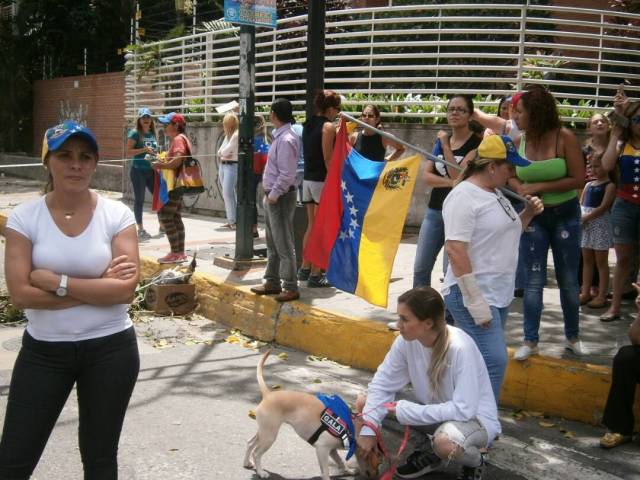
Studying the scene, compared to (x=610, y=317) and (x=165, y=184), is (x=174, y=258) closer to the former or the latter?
(x=165, y=184)

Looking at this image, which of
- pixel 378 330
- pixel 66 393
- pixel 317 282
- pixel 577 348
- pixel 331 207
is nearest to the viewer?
pixel 66 393

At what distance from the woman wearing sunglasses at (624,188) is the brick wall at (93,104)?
15697mm

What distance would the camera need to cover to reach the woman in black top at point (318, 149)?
7000 mm

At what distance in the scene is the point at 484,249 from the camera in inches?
159

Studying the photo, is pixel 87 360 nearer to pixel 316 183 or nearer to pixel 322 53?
pixel 316 183

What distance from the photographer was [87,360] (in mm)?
Answer: 2852

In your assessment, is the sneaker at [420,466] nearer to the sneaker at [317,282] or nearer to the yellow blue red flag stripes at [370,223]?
the yellow blue red flag stripes at [370,223]

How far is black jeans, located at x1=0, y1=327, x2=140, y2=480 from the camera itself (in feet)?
9.11

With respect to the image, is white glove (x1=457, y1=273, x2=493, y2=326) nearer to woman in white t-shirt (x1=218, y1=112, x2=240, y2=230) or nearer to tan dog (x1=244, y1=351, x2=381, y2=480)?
tan dog (x1=244, y1=351, x2=381, y2=480)

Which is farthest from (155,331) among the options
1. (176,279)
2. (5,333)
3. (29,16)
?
(29,16)

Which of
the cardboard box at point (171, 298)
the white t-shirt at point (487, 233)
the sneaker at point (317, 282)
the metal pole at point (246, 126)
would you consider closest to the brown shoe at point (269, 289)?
the sneaker at point (317, 282)

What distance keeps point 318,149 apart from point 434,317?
373cm

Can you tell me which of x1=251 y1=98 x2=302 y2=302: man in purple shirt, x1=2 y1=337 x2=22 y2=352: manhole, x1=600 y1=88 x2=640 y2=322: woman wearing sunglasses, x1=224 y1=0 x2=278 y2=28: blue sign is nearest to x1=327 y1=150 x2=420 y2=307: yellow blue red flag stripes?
x1=251 y1=98 x2=302 y2=302: man in purple shirt

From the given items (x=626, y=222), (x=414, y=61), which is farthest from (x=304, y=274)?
(x=414, y=61)
